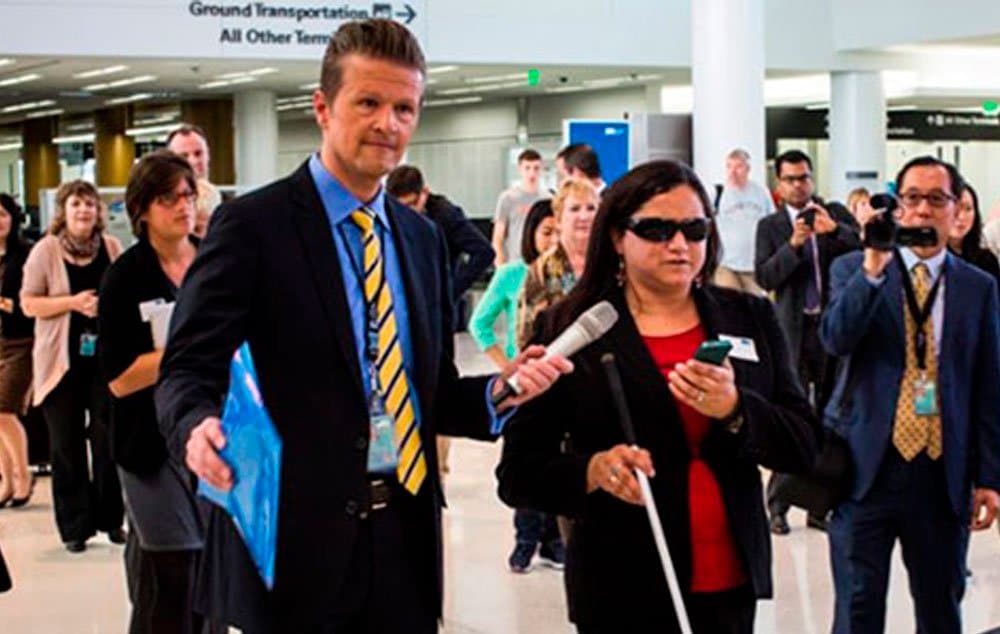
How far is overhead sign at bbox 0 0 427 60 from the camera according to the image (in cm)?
2000

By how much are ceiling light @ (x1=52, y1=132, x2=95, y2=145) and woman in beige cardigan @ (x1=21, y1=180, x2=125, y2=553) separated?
29.6m

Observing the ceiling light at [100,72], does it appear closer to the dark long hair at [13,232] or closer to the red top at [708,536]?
the dark long hair at [13,232]

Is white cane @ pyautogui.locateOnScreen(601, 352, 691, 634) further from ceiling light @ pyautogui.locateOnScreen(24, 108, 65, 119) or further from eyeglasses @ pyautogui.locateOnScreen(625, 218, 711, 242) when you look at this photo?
ceiling light @ pyautogui.locateOnScreen(24, 108, 65, 119)

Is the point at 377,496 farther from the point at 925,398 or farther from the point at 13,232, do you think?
the point at 13,232

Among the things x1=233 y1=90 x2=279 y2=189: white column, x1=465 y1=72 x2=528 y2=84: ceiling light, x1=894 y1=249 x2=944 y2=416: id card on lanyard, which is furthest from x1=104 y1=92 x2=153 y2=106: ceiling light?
x1=894 y1=249 x2=944 y2=416: id card on lanyard

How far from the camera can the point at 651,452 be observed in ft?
10.8

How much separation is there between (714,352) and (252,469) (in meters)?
0.93

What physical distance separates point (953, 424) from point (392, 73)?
239cm

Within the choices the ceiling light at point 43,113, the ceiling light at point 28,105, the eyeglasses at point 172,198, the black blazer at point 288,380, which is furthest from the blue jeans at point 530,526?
the ceiling light at point 43,113

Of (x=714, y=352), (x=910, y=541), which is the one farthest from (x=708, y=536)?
(x=910, y=541)

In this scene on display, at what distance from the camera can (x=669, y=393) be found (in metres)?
3.30

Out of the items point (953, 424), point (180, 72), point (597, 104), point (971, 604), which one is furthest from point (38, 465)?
point (597, 104)

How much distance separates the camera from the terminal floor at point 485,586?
21.3 feet

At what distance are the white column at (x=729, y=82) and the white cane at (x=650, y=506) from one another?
15206mm
